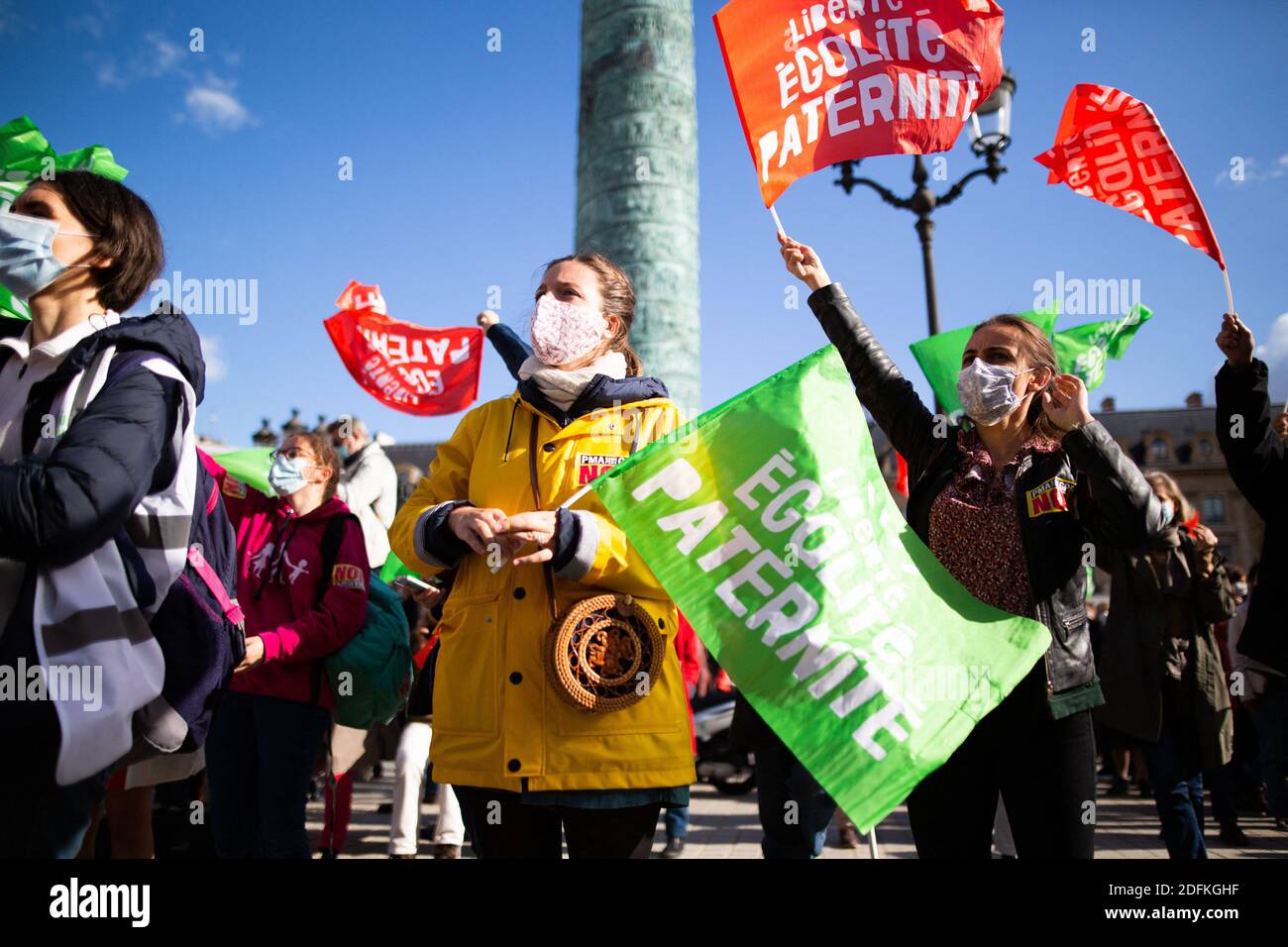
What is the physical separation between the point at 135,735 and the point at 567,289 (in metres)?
1.56

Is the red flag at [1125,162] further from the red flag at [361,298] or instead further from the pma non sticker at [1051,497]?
the red flag at [361,298]

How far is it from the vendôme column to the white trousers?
13.3ft

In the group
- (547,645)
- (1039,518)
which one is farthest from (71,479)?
(1039,518)

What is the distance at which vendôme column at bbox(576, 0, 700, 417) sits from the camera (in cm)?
901

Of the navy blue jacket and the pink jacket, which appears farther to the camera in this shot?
the pink jacket

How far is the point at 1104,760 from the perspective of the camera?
11.9 metres

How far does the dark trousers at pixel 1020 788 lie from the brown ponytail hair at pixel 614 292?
1436mm

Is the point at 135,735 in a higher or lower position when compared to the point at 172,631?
lower

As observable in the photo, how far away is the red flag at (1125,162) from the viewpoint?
12.3 feet

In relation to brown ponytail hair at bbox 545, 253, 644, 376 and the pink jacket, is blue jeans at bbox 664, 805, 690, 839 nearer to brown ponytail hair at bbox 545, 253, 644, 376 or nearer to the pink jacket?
the pink jacket

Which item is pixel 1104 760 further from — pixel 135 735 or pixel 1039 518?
pixel 135 735

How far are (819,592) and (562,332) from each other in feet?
3.33

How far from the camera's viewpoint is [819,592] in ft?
7.86

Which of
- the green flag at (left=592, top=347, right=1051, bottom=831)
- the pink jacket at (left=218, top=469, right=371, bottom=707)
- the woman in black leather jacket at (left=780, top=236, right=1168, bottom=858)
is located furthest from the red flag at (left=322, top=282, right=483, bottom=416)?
the green flag at (left=592, top=347, right=1051, bottom=831)
